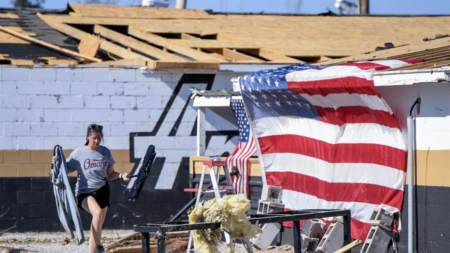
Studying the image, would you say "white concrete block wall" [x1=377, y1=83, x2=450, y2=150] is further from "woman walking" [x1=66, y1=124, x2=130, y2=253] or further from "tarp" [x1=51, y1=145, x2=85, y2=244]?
"tarp" [x1=51, y1=145, x2=85, y2=244]

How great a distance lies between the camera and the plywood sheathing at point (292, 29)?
53.3 feet

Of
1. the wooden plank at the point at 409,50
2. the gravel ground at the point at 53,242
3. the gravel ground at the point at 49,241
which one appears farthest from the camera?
the gravel ground at the point at 49,241

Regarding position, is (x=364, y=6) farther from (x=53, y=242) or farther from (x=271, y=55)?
(x=53, y=242)

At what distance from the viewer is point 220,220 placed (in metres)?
5.98

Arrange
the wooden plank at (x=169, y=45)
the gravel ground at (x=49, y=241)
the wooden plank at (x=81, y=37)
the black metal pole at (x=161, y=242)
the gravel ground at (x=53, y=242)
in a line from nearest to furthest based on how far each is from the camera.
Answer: the black metal pole at (x=161, y=242), the gravel ground at (x=53, y=242), the gravel ground at (x=49, y=241), the wooden plank at (x=81, y=37), the wooden plank at (x=169, y=45)

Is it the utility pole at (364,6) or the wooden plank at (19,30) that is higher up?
the utility pole at (364,6)

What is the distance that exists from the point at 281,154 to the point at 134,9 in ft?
27.2

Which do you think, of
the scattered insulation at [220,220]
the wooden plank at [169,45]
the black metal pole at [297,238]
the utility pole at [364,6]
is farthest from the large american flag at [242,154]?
the utility pole at [364,6]

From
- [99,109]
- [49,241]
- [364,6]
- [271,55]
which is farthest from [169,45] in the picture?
[364,6]

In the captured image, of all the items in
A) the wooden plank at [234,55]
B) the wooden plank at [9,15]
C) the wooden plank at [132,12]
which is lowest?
the wooden plank at [234,55]

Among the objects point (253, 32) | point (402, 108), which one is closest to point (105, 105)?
point (253, 32)

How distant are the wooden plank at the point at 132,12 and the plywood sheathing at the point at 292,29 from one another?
24 mm

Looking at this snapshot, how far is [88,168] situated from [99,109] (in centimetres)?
422

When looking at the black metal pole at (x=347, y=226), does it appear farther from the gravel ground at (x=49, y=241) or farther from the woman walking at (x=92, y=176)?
the gravel ground at (x=49, y=241)
